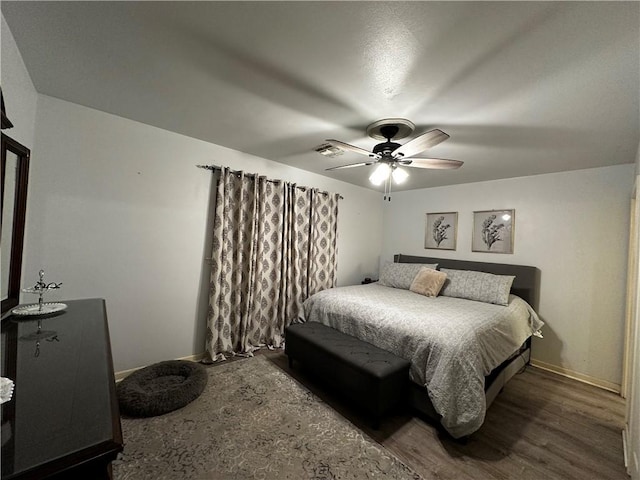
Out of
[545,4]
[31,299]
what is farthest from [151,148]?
[545,4]

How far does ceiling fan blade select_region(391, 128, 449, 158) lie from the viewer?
1714 millimetres

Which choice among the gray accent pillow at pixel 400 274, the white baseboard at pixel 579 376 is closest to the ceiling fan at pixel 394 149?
the gray accent pillow at pixel 400 274

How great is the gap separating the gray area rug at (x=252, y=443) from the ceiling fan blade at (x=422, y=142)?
7.05 ft

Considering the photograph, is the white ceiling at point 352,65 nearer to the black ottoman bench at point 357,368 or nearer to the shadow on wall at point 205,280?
the shadow on wall at point 205,280

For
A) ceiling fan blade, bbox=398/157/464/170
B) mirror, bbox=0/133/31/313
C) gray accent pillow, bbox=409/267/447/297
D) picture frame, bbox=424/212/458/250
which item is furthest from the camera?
picture frame, bbox=424/212/458/250

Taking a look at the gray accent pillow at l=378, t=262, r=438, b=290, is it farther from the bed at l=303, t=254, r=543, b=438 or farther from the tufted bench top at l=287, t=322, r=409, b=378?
the tufted bench top at l=287, t=322, r=409, b=378

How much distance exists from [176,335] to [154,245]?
3.20 ft

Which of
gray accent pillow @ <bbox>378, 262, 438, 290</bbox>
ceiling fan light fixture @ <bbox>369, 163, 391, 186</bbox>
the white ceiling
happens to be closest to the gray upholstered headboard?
gray accent pillow @ <bbox>378, 262, 438, 290</bbox>

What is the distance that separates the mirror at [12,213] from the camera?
4.77 feet

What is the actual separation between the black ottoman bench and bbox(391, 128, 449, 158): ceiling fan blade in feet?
5.55

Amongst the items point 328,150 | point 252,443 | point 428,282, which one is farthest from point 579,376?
point 328,150

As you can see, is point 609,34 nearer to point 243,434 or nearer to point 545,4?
point 545,4

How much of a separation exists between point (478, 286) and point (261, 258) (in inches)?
106

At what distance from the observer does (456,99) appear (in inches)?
66.6
